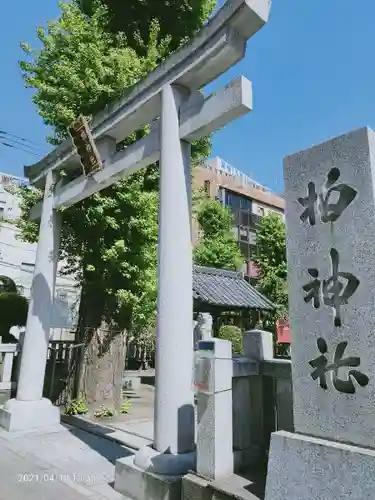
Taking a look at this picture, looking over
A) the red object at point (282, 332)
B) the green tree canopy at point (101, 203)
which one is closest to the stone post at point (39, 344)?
the green tree canopy at point (101, 203)

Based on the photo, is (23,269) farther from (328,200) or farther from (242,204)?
(328,200)

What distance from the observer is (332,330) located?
3207 millimetres

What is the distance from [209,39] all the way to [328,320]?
4146 mm

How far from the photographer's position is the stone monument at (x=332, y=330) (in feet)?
9.66

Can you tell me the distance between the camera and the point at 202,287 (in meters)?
17.8

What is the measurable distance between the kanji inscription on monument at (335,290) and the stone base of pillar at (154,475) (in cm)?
175

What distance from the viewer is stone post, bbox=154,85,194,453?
Answer: 459 cm

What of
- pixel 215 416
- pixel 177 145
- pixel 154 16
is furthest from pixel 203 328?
pixel 154 16

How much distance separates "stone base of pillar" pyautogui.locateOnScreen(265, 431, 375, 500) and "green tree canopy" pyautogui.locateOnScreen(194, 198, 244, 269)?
74.9 feet

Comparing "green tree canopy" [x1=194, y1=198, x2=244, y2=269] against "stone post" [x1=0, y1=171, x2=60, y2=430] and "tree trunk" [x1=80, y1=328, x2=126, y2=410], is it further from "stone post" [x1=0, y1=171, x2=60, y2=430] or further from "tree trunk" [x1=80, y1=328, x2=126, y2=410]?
"stone post" [x1=0, y1=171, x2=60, y2=430]

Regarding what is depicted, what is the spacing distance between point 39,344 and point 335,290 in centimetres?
A: 645

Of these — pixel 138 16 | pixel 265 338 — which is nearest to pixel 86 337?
pixel 265 338

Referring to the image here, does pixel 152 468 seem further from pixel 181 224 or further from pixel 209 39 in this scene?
pixel 209 39

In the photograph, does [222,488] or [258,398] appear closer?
[222,488]
